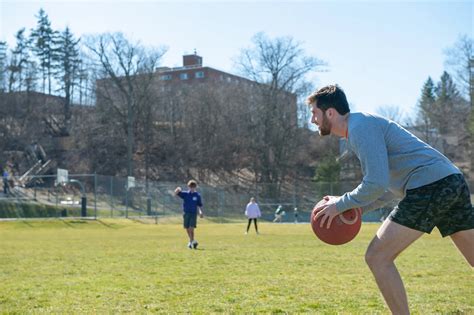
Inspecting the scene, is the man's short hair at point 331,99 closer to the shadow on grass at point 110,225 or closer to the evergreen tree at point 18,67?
the shadow on grass at point 110,225

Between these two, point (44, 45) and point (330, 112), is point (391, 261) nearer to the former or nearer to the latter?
point (330, 112)

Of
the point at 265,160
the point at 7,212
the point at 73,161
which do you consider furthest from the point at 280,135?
the point at 7,212

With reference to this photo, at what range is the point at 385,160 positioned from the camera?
4.83 m

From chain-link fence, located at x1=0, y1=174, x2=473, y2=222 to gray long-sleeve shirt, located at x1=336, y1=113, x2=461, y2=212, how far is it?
3873 centimetres

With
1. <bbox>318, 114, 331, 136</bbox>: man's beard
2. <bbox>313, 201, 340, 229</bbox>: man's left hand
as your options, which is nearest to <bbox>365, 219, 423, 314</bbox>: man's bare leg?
<bbox>313, 201, 340, 229</bbox>: man's left hand

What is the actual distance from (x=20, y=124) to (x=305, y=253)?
5743cm

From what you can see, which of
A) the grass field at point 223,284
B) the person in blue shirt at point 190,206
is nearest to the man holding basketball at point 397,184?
the grass field at point 223,284

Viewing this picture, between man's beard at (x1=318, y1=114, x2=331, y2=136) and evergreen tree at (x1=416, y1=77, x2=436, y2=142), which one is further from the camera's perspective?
evergreen tree at (x1=416, y1=77, x2=436, y2=142)

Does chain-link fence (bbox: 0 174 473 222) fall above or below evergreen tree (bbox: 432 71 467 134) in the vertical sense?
below

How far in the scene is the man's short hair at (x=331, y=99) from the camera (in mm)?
5070

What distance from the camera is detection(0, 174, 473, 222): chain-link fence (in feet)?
145

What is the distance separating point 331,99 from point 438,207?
1144mm

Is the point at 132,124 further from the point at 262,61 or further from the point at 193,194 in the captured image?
the point at 193,194

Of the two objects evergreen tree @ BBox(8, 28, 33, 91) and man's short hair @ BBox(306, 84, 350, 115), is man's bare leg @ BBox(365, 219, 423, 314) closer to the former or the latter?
man's short hair @ BBox(306, 84, 350, 115)
